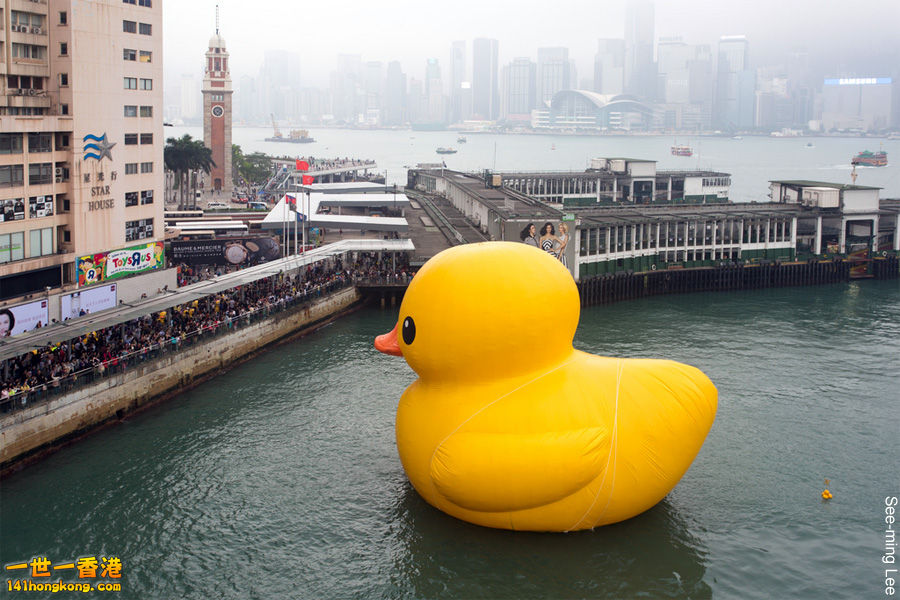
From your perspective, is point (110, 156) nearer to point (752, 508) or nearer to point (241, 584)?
point (241, 584)

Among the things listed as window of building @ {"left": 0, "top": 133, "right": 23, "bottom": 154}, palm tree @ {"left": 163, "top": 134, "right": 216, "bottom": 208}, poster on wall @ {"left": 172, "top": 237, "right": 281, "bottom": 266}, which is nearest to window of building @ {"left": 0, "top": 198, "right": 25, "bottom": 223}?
window of building @ {"left": 0, "top": 133, "right": 23, "bottom": 154}

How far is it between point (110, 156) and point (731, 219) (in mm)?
44351

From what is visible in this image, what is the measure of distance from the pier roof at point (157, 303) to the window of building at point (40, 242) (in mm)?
3295

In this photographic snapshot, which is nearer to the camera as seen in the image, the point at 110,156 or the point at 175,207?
the point at 110,156

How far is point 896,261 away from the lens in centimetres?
6944

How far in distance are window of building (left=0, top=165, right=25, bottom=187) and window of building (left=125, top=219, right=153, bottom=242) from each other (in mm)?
6218

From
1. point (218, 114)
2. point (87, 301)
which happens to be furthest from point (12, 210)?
point (218, 114)

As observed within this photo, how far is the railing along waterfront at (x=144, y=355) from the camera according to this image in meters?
28.4

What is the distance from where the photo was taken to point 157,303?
3794 centimetres

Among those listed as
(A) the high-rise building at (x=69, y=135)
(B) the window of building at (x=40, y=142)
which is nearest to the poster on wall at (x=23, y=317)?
(A) the high-rise building at (x=69, y=135)

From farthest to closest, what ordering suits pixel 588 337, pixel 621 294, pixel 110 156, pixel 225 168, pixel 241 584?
pixel 225 168, pixel 621 294, pixel 588 337, pixel 110 156, pixel 241 584

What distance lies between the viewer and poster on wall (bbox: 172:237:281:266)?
50.2 m

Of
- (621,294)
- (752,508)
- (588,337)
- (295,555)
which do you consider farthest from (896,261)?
(295,555)

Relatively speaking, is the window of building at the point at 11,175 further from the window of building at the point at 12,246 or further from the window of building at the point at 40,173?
the window of building at the point at 12,246
